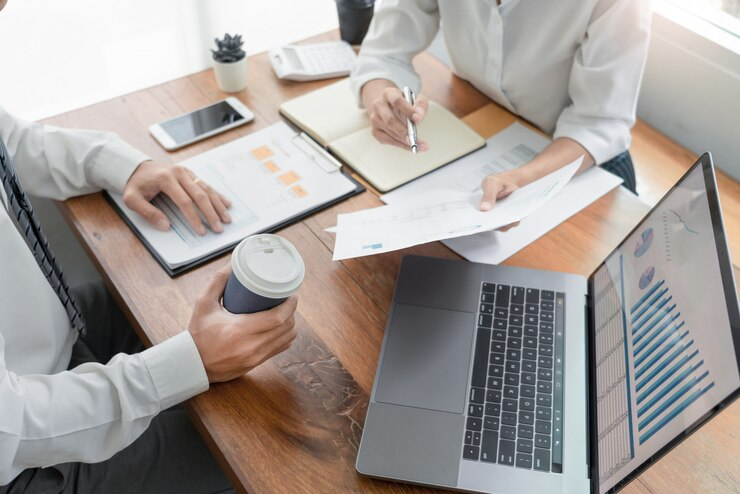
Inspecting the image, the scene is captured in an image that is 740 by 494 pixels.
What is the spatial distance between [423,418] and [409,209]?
0.37m

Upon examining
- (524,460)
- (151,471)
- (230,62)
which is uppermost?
(230,62)

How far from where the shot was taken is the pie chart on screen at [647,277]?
83 centimetres

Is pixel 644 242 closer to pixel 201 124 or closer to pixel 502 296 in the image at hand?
pixel 502 296

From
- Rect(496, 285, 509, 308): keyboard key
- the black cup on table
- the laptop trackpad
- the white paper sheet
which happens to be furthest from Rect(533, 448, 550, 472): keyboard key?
the black cup on table

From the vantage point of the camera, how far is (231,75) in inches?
54.6

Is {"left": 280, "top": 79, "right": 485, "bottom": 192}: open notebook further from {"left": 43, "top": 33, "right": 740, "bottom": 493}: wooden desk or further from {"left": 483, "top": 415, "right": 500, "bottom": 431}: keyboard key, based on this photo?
{"left": 483, "top": 415, "right": 500, "bottom": 431}: keyboard key

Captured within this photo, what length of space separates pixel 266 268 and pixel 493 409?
1.18 ft

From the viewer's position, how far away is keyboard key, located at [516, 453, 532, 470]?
2.65ft

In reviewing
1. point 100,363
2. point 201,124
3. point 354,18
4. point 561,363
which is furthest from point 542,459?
point 354,18

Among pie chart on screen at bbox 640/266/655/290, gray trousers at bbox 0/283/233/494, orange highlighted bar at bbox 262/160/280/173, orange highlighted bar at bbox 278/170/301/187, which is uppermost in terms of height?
pie chart on screen at bbox 640/266/655/290

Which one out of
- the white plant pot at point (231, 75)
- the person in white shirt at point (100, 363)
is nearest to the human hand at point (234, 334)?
the person in white shirt at point (100, 363)

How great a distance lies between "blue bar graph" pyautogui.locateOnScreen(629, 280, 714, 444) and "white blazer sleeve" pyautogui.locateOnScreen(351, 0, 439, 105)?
779mm

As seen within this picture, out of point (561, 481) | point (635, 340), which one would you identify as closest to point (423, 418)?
point (561, 481)

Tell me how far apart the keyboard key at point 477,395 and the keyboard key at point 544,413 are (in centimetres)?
7
